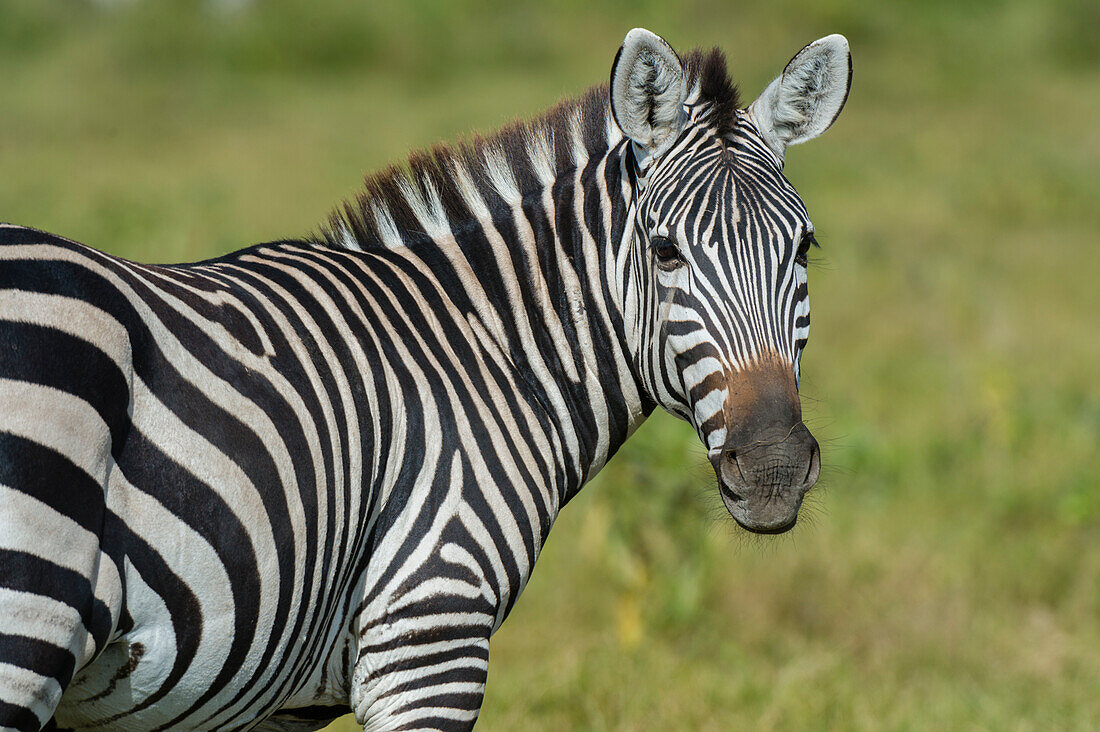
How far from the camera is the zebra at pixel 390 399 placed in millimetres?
1832

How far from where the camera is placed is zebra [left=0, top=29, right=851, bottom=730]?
6.01 feet

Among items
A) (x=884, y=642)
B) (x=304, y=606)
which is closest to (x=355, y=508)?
(x=304, y=606)

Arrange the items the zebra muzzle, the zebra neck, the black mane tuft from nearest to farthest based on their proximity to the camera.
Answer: the zebra muzzle → the black mane tuft → the zebra neck

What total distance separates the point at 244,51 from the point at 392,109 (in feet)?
19.3

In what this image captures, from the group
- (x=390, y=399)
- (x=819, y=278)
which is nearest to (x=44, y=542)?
(x=390, y=399)

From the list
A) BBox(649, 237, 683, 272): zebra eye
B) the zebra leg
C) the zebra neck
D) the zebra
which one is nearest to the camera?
the zebra leg

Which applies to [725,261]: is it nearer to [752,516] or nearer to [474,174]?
[752,516]

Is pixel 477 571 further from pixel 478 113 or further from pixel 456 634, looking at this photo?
pixel 478 113

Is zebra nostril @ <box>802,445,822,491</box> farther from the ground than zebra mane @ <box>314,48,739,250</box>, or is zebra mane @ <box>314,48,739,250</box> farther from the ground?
zebra mane @ <box>314,48,739,250</box>

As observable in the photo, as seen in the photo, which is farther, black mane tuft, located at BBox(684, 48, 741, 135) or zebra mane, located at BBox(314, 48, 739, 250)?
zebra mane, located at BBox(314, 48, 739, 250)

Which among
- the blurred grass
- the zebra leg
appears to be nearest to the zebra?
the zebra leg

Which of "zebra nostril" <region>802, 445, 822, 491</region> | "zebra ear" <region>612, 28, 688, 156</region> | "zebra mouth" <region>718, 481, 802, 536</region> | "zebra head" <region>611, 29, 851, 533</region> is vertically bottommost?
"zebra mouth" <region>718, 481, 802, 536</region>

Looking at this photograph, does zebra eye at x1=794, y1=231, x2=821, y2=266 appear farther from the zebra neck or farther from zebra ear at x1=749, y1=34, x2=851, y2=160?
the zebra neck

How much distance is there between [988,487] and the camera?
7352mm
